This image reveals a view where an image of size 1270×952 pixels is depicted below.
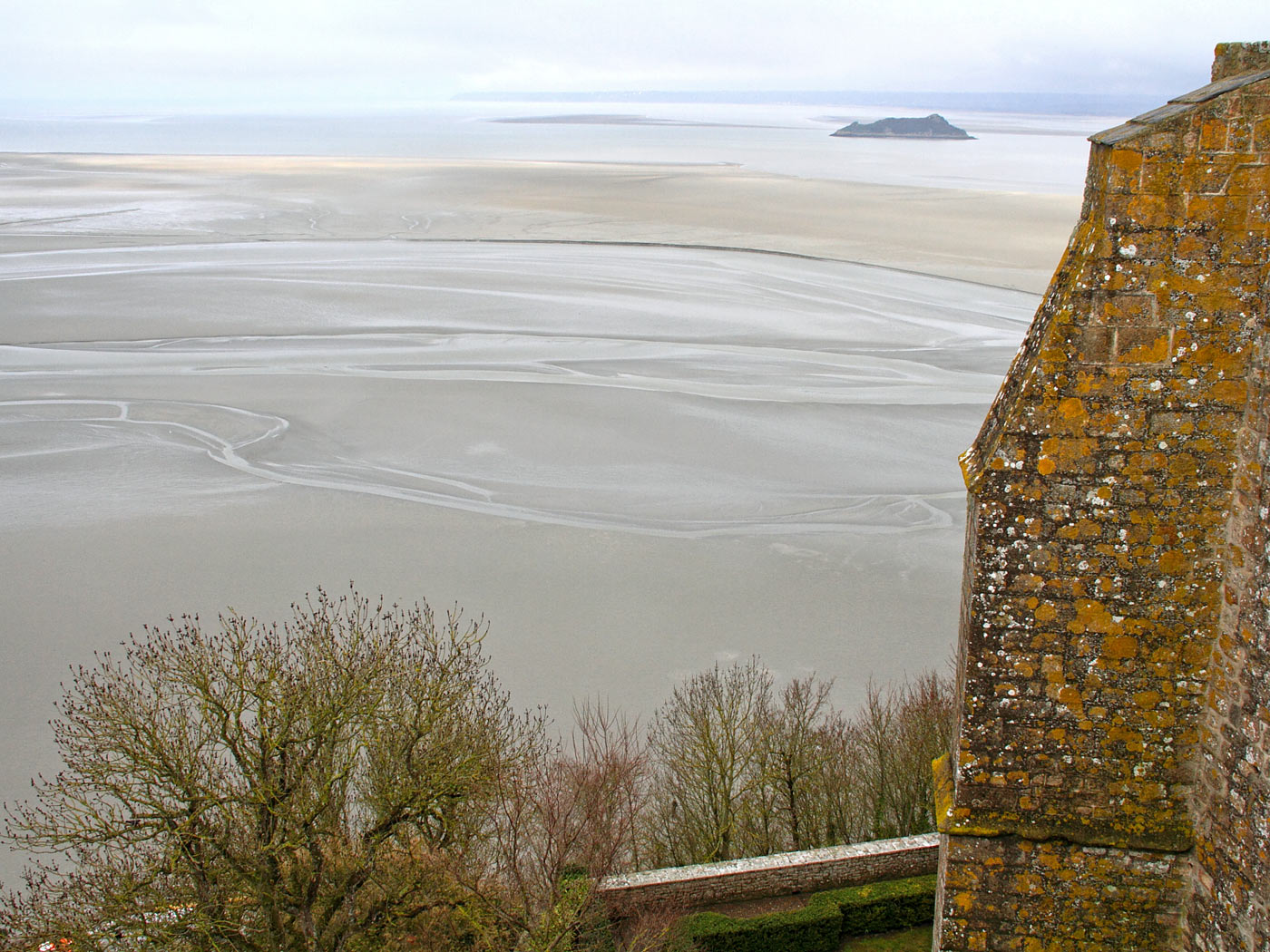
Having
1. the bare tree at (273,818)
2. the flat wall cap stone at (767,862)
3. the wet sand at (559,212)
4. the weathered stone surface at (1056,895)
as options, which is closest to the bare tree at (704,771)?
the flat wall cap stone at (767,862)

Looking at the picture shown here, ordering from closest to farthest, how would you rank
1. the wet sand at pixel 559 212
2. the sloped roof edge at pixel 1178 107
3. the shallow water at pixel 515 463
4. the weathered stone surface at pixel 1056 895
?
the sloped roof edge at pixel 1178 107
the weathered stone surface at pixel 1056 895
the shallow water at pixel 515 463
the wet sand at pixel 559 212

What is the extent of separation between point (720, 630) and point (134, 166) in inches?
3838

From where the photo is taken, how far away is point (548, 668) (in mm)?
19562

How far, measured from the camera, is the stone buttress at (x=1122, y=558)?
4.92 meters

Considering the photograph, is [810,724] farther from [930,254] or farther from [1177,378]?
[930,254]

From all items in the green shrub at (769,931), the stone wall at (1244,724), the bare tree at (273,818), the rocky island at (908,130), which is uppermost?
the rocky island at (908,130)

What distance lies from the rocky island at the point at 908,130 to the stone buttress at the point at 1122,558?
169935 mm

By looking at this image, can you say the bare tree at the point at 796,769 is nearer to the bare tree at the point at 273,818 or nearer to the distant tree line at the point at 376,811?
the distant tree line at the point at 376,811

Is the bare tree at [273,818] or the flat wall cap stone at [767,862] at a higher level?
the bare tree at [273,818]

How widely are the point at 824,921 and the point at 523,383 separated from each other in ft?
77.4

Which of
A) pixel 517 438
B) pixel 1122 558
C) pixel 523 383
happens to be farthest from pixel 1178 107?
pixel 523 383

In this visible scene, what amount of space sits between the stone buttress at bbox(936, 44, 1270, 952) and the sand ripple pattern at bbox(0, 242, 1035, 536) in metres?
19.3

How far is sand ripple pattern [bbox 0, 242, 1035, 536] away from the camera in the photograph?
27.1 meters

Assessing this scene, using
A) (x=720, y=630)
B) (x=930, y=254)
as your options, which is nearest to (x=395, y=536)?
(x=720, y=630)
